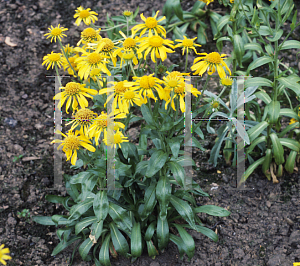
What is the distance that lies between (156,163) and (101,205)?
1.45 feet

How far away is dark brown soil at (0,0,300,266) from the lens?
2.55 m

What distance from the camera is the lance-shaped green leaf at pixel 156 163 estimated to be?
2.06m

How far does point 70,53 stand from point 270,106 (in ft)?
5.15

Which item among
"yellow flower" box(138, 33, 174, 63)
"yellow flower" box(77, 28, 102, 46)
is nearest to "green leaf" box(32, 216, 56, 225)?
"yellow flower" box(77, 28, 102, 46)

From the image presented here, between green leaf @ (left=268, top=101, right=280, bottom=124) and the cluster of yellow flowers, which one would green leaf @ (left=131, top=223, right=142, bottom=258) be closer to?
the cluster of yellow flowers

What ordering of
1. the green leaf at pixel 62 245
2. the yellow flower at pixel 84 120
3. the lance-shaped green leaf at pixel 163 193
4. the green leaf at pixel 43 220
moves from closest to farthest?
the yellow flower at pixel 84 120, the lance-shaped green leaf at pixel 163 193, the green leaf at pixel 62 245, the green leaf at pixel 43 220

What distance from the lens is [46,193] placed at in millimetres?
2980

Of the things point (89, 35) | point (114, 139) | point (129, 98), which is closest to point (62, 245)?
point (114, 139)

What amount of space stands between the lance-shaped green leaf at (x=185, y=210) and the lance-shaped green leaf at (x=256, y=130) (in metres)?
0.85

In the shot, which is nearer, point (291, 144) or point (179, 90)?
point (179, 90)

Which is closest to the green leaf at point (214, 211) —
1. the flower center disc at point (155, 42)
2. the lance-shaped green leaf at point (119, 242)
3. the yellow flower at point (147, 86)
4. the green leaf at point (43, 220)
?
the lance-shaped green leaf at point (119, 242)

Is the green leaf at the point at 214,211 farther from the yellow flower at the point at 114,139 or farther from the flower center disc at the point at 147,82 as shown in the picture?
the flower center disc at the point at 147,82

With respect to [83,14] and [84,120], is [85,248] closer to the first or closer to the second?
[84,120]

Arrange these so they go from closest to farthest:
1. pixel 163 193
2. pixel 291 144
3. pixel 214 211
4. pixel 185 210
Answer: pixel 163 193 < pixel 185 210 < pixel 214 211 < pixel 291 144
